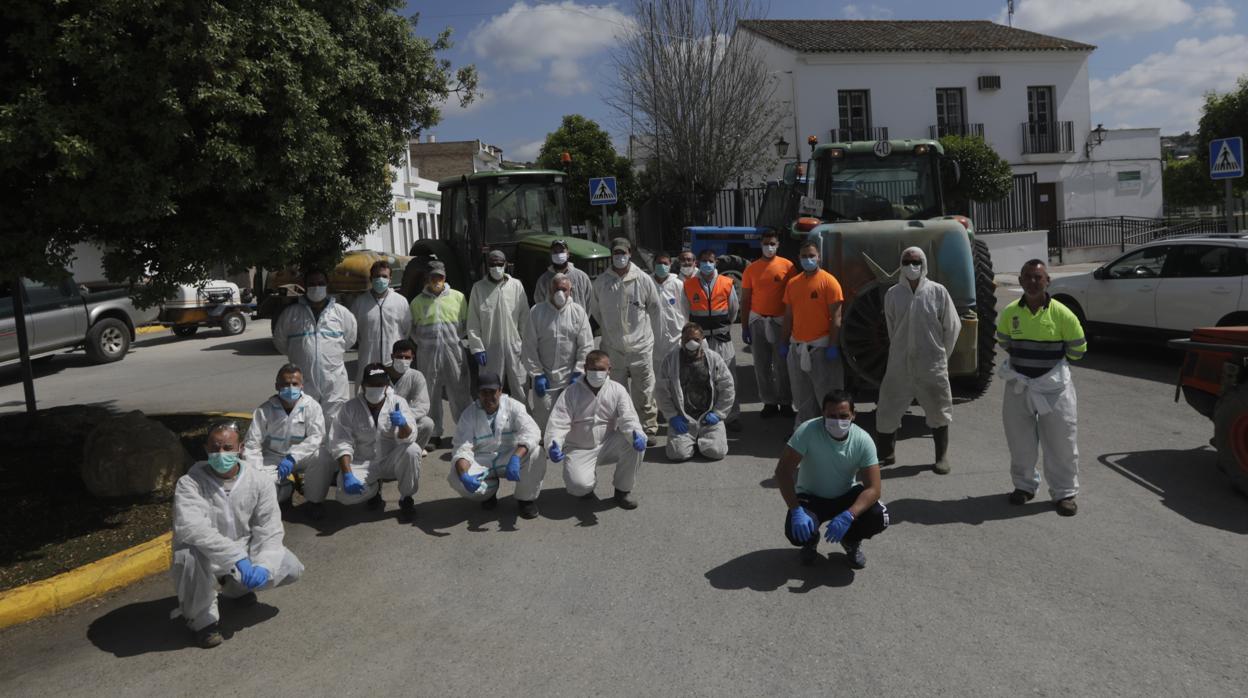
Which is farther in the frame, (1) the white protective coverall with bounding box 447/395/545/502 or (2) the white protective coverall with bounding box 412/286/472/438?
(2) the white protective coverall with bounding box 412/286/472/438

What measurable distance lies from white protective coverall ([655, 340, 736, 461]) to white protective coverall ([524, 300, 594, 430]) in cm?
82

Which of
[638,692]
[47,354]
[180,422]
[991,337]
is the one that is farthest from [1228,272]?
[47,354]

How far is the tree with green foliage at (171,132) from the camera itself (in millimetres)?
5344

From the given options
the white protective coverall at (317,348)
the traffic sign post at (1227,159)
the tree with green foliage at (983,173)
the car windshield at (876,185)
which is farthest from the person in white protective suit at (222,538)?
the tree with green foliage at (983,173)

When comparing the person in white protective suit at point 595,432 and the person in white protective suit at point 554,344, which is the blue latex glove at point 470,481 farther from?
the person in white protective suit at point 554,344

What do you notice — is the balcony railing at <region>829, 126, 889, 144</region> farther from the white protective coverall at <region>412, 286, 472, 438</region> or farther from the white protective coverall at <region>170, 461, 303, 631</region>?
the white protective coverall at <region>170, 461, 303, 631</region>

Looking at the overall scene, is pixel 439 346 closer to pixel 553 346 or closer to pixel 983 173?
pixel 553 346

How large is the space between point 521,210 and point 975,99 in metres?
25.7

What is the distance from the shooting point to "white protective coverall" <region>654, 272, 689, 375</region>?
30.5 feet

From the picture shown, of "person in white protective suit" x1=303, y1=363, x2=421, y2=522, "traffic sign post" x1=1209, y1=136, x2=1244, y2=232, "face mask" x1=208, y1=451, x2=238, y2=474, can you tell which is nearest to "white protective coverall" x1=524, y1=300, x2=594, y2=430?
"person in white protective suit" x1=303, y1=363, x2=421, y2=522

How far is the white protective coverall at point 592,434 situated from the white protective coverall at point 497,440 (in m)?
0.20

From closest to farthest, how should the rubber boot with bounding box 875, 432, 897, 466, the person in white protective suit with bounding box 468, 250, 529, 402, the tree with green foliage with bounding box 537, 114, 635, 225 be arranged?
the rubber boot with bounding box 875, 432, 897, 466 < the person in white protective suit with bounding box 468, 250, 529, 402 < the tree with green foliage with bounding box 537, 114, 635, 225

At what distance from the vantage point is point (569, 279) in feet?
29.7

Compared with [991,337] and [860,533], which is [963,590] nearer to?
[860,533]
